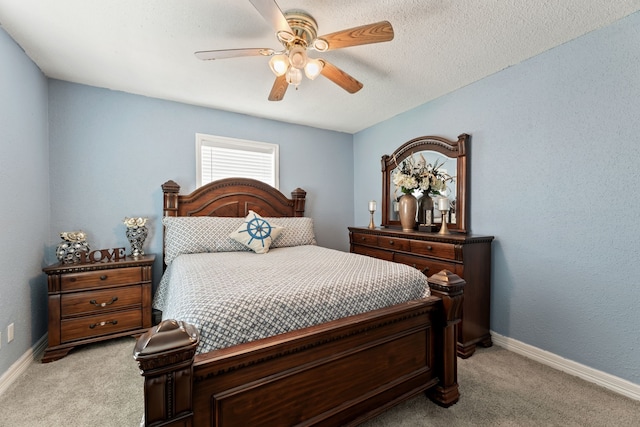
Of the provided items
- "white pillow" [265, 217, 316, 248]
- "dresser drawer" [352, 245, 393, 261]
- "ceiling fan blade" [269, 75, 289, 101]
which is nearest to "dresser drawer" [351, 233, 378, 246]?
"dresser drawer" [352, 245, 393, 261]

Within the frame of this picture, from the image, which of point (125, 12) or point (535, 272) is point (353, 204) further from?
point (125, 12)

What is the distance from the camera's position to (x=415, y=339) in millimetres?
1568

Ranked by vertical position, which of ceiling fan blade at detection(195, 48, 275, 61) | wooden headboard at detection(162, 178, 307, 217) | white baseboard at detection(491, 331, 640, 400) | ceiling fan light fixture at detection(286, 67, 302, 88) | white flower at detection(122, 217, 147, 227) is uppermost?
ceiling fan blade at detection(195, 48, 275, 61)

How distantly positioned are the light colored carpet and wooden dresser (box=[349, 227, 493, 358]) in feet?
0.84

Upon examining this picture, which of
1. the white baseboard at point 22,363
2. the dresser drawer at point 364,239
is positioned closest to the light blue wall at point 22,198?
the white baseboard at point 22,363

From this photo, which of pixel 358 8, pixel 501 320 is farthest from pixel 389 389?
pixel 358 8

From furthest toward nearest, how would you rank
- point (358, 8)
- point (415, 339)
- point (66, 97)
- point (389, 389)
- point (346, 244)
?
point (346, 244), point (66, 97), point (358, 8), point (415, 339), point (389, 389)

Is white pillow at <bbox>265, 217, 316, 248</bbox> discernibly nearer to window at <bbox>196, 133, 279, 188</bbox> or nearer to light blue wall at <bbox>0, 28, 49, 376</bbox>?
window at <bbox>196, 133, 279, 188</bbox>

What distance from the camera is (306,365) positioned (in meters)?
1.22

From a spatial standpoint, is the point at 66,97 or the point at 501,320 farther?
the point at 66,97

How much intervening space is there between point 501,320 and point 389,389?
1541 millimetres

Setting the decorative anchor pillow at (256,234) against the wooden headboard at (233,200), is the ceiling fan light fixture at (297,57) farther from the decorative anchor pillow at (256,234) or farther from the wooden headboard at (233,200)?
the wooden headboard at (233,200)

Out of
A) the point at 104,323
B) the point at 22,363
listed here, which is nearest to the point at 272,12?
the point at 104,323

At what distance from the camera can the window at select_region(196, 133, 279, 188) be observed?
127 inches
